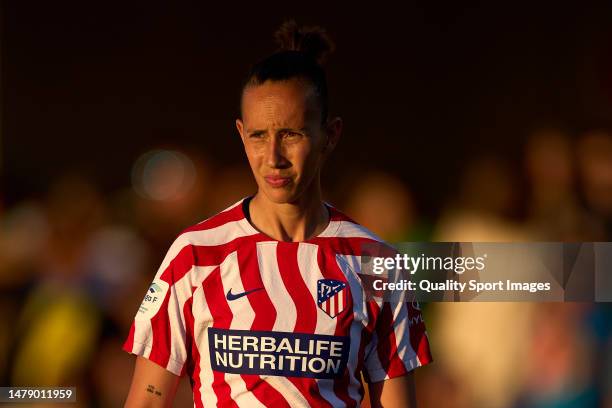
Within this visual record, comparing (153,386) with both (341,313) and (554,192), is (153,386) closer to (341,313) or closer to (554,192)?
(341,313)

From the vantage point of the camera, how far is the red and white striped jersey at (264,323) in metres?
1.74

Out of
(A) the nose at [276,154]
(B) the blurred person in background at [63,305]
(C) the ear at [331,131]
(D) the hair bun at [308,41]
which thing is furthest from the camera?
(B) the blurred person in background at [63,305]

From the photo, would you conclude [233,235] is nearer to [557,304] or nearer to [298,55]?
[298,55]

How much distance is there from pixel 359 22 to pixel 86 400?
1.60 m

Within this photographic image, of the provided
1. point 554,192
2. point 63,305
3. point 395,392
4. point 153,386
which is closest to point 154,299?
point 153,386

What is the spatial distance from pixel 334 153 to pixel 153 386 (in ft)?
5.04

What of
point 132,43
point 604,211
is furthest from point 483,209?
point 132,43

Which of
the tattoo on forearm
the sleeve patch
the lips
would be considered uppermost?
the lips

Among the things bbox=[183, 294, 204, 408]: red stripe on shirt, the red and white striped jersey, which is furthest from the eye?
bbox=[183, 294, 204, 408]: red stripe on shirt

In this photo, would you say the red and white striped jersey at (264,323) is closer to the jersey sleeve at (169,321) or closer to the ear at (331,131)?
the jersey sleeve at (169,321)

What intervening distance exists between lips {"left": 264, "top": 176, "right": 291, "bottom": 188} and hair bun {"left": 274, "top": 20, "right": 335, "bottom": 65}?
0.32 m

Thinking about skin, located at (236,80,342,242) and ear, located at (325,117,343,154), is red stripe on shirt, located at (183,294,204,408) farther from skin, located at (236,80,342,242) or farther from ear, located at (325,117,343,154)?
ear, located at (325,117,343,154)

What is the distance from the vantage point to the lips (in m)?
1.75

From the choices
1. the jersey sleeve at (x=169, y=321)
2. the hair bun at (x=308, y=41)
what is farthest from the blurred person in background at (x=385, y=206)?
the jersey sleeve at (x=169, y=321)
